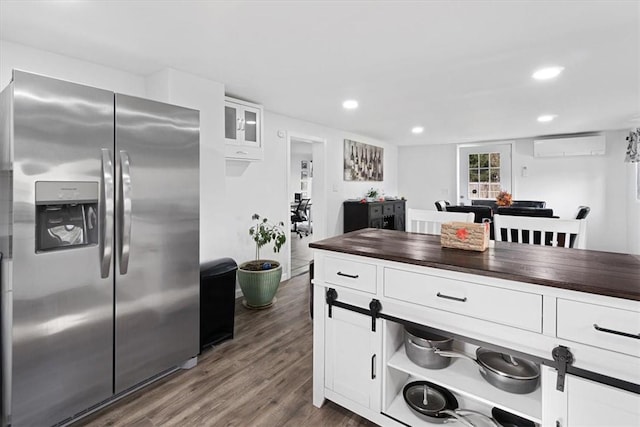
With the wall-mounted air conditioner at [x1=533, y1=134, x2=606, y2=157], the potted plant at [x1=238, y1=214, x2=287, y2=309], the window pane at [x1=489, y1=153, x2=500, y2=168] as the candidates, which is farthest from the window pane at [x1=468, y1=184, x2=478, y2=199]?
the potted plant at [x1=238, y1=214, x2=287, y2=309]

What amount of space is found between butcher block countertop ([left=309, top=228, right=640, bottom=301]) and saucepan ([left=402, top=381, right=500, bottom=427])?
0.73 metres

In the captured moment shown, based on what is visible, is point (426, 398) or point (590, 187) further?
point (590, 187)

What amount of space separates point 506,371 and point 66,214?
2.37m

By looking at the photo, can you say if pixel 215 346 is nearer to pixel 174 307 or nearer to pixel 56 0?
pixel 174 307

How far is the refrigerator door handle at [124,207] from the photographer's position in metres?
1.80

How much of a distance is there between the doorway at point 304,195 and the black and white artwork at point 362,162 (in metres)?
0.67

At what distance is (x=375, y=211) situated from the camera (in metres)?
5.49

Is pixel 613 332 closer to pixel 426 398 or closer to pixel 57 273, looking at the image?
pixel 426 398

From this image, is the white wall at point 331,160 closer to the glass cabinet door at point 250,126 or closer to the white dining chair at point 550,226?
the glass cabinet door at point 250,126

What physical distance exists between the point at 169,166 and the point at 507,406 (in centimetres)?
221

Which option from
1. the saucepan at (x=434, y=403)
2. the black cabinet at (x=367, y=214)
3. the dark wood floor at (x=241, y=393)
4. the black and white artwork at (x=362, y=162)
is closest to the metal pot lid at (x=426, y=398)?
the saucepan at (x=434, y=403)

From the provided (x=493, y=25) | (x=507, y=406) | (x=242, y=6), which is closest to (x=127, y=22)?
(x=242, y=6)

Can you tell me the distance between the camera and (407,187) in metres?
7.65

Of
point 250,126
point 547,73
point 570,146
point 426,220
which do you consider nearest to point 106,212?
point 250,126
